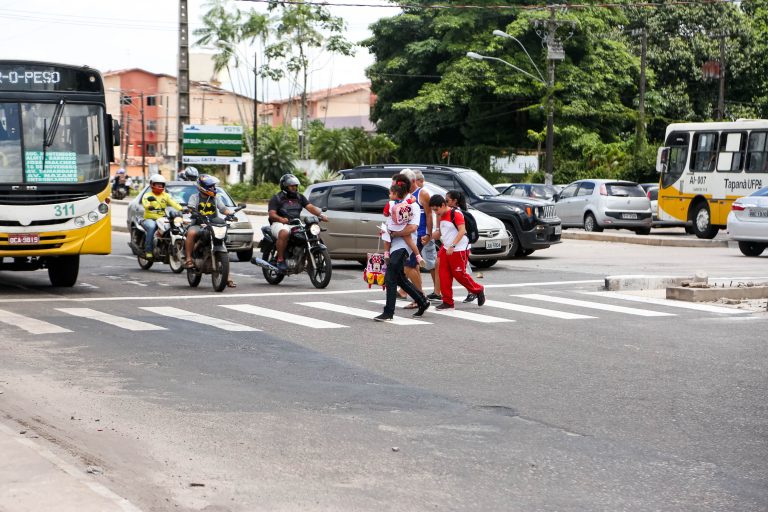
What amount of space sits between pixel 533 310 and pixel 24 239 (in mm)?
6811

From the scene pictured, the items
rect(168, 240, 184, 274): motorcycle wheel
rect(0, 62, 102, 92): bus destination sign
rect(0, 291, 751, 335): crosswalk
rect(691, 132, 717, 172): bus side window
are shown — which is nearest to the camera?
rect(0, 291, 751, 335): crosswalk

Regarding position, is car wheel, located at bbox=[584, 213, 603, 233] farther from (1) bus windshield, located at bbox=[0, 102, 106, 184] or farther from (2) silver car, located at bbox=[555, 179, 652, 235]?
(1) bus windshield, located at bbox=[0, 102, 106, 184]

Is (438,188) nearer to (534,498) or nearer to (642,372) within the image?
(642,372)

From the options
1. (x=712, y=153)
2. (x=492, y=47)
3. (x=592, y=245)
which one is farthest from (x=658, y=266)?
(x=492, y=47)

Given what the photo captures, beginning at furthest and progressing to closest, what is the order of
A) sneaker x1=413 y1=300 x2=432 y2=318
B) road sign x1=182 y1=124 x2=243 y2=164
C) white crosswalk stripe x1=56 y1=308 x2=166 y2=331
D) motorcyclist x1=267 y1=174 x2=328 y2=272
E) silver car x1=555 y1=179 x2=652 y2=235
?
road sign x1=182 y1=124 x2=243 y2=164 → silver car x1=555 y1=179 x2=652 y2=235 → motorcyclist x1=267 y1=174 x2=328 y2=272 → sneaker x1=413 y1=300 x2=432 y2=318 → white crosswalk stripe x1=56 y1=308 x2=166 y2=331

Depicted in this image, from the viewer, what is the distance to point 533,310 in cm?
1468

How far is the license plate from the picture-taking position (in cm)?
1571

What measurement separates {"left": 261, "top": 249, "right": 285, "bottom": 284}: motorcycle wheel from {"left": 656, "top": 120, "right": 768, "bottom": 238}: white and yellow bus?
16697 millimetres

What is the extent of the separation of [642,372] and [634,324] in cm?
347

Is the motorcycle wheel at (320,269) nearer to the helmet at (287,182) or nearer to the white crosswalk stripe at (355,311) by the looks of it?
the helmet at (287,182)

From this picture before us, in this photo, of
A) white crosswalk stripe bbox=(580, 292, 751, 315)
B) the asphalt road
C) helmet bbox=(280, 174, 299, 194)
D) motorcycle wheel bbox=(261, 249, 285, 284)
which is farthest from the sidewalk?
motorcycle wheel bbox=(261, 249, 285, 284)

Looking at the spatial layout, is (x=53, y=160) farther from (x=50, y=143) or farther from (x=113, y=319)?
(x=113, y=319)

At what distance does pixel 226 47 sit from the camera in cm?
6950

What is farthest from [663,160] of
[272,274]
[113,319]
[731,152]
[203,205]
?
[113,319]
